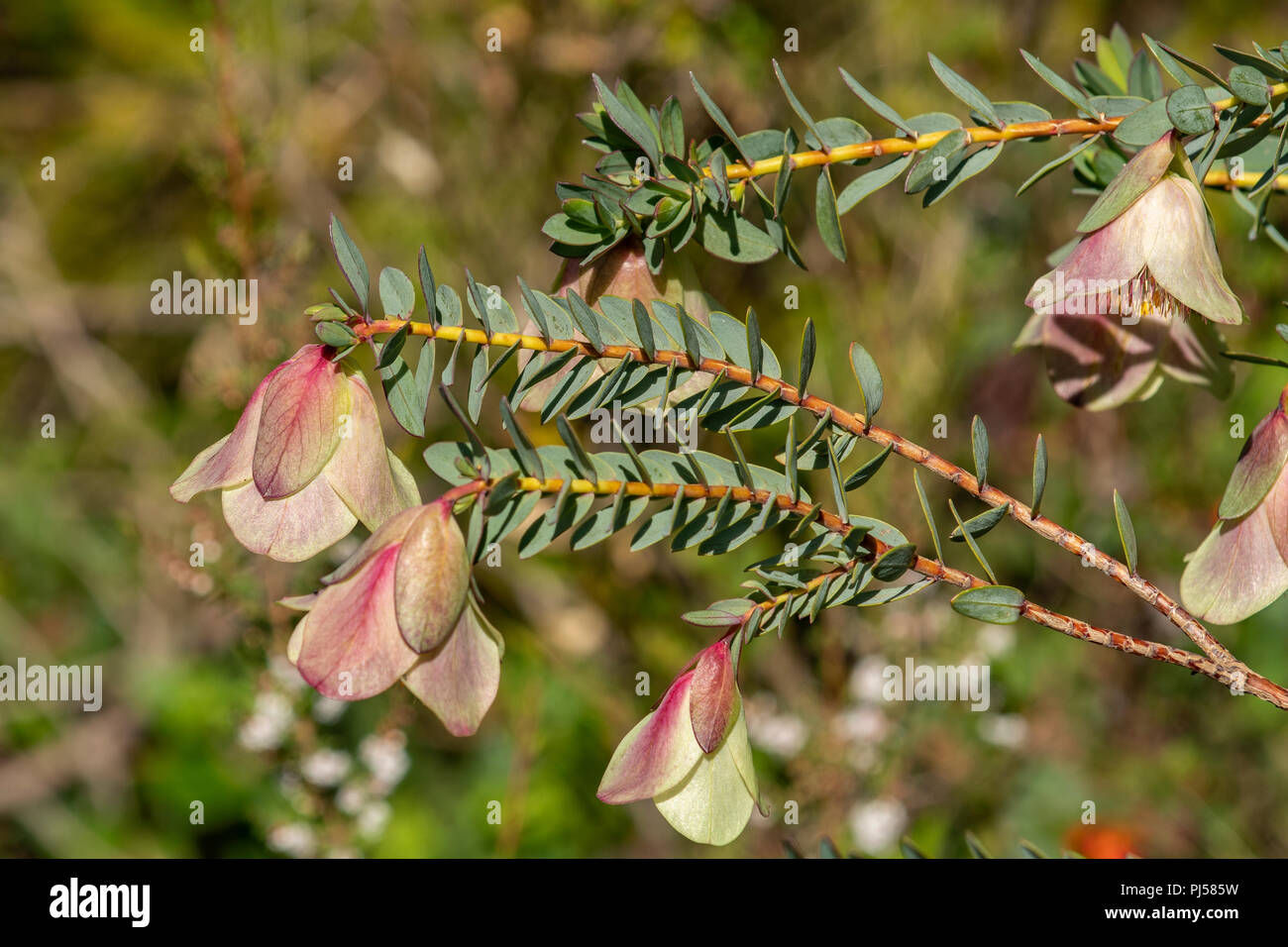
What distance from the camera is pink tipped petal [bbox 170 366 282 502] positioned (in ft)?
1.40

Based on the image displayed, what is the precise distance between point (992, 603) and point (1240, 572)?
0.11 metres

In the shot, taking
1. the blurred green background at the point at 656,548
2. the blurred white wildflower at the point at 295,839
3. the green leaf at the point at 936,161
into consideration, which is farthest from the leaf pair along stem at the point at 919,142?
the blurred white wildflower at the point at 295,839

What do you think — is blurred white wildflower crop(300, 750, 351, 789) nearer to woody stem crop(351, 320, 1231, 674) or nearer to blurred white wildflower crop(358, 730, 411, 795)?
blurred white wildflower crop(358, 730, 411, 795)

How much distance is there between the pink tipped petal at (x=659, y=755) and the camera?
43 centimetres

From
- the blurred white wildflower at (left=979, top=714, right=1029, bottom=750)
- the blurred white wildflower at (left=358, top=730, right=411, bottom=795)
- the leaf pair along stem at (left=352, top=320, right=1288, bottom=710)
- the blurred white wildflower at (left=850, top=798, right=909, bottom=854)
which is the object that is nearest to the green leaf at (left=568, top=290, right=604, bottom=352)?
the leaf pair along stem at (left=352, top=320, right=1288, bottom=710)

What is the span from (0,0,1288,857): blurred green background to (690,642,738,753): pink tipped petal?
0.76m

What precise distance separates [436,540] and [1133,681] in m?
1.42

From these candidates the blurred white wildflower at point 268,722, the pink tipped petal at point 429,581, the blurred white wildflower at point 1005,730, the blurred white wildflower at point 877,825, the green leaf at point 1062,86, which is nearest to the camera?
the pink tipped petal at point 429,581

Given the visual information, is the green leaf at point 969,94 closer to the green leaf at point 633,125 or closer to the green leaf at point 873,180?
the green leaf at point 873,180

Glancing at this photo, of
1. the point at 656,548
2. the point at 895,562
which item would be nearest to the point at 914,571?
the point at 895,562

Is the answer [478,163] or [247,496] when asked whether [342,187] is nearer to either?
[478,163]

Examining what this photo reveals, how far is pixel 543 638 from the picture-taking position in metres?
1.60

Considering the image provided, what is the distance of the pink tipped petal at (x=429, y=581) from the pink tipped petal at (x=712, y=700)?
0.11 metres

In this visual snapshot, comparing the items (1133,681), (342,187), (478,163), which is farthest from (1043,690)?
(342,187)
